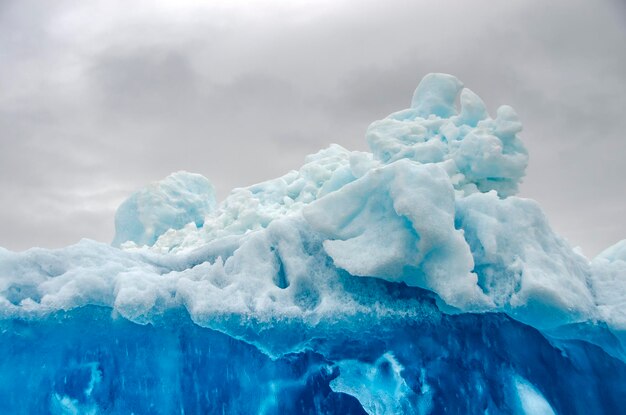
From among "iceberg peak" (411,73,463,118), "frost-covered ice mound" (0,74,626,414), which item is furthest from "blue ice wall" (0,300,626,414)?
"iceberg peak" (411,73,463,118)

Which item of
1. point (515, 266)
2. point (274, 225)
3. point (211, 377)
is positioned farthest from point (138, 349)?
point (515, 266)

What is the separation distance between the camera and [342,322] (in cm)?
464

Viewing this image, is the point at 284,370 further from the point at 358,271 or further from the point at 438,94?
the point at 438,94

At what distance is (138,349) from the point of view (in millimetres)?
5094

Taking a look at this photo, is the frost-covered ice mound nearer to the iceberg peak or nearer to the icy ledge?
the icy ledge

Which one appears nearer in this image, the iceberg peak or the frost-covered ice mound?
the frost-covered ice mound

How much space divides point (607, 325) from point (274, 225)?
10.4 feet

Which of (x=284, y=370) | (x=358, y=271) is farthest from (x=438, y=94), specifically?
(x=284, y=370)

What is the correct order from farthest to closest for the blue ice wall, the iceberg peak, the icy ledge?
the iceberg peak < the blue ice wall < the icy ledge

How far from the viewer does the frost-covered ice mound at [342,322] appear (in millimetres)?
4637

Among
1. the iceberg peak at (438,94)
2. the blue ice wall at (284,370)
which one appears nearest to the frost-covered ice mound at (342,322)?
the blue ice wall at (284,370)

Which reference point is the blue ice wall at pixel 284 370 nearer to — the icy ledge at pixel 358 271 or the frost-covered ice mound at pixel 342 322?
the frost-covered ice mound at pixel 342 322

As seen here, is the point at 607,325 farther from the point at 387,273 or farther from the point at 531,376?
the point at 387,273

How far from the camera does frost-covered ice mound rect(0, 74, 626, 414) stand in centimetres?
464
